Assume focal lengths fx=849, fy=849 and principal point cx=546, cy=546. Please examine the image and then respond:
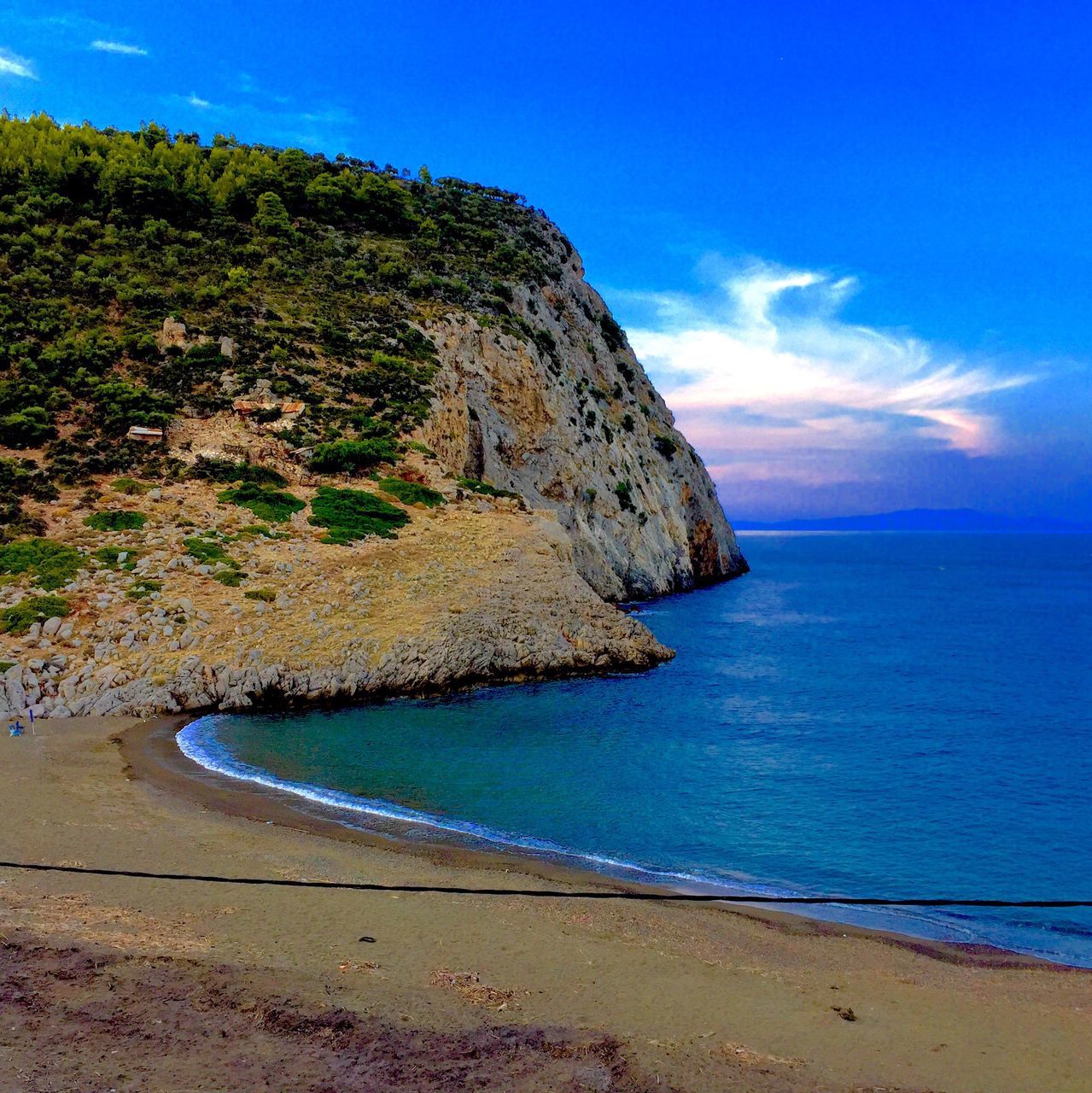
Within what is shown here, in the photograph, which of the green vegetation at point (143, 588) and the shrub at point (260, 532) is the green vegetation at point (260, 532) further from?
the green vegetation at point (143, 588)

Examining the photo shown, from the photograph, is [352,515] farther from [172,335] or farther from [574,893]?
[574,893]

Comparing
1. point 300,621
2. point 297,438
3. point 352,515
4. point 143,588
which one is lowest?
point 300,621

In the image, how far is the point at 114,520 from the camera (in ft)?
99.9

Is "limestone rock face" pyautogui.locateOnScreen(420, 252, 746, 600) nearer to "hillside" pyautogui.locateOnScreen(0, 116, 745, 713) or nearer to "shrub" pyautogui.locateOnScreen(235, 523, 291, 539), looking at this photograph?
"hillside" pyautogui.locateOnScreen(0, 116, 745, 713)

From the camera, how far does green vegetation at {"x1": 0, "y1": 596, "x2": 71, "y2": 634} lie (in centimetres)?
2438

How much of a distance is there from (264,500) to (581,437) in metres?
27.8

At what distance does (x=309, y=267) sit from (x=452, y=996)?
52384 millimetres

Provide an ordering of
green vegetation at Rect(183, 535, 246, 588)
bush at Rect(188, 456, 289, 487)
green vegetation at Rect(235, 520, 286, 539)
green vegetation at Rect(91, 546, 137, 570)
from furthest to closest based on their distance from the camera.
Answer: bush at Rect(188, 456, 289, 487), green vegetation at Rect(235, 520, 286, 539), green vegetation at Rect(183, 535, 246, 588), green vegetation at Rect(91, 546, 137, 570)

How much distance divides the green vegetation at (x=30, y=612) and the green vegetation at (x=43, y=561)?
0.80 meters

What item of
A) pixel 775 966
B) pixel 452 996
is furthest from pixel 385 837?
pixel 775 966

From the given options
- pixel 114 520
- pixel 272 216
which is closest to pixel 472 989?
pixel 114 520

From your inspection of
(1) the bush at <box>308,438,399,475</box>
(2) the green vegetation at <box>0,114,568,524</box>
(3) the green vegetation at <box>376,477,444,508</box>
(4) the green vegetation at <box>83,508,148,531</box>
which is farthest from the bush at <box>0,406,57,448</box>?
(3) the green vegetation at <box>376,477,444,508</box>

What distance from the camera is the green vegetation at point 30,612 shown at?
2438 cm

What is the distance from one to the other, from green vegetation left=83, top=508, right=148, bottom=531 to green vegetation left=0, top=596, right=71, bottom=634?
4749 millimetres
